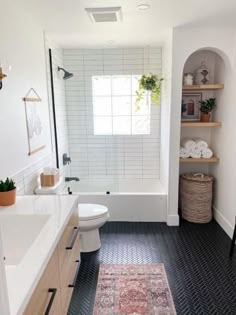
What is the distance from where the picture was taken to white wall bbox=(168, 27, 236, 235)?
281cm

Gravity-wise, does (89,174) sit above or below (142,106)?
below

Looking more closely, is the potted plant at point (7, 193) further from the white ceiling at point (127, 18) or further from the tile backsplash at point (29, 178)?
the white ceiling at point (127, 18)

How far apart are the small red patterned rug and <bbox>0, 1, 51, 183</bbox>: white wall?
1.23 m

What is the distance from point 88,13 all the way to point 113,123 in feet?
6.32

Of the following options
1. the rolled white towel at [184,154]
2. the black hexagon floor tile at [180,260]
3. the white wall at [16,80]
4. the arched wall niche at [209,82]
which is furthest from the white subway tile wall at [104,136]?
the white wall at [16,80]

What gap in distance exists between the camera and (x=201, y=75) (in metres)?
3.21

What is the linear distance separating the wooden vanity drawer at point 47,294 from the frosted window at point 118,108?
9.63 feet

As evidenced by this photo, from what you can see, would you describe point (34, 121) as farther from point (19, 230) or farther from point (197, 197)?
point (197, 197)

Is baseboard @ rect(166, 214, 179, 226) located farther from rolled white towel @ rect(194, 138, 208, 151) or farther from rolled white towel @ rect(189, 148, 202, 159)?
rolled white towel @ rect(194, 138, 208, 151)

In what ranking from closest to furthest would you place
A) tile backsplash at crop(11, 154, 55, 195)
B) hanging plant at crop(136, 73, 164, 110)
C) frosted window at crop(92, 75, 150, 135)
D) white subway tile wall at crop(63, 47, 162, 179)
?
tile backsplash at crop(11, 154, 55, 195)
hanging plant at crop(136, 73, 164, 110)
white subway tile wall at crop(63, 47, 162, 179)
frosted window at crop(92, 75, 150, 135)

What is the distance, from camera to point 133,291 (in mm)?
2094

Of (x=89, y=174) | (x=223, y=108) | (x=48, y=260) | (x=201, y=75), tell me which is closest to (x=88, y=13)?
(x=201, y=75)

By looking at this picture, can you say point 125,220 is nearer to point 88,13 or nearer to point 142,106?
point 142,106

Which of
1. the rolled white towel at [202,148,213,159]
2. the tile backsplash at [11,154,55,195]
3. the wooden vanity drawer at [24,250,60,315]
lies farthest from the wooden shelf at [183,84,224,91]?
the wooden vanity drawer at [24,250,60,315]
